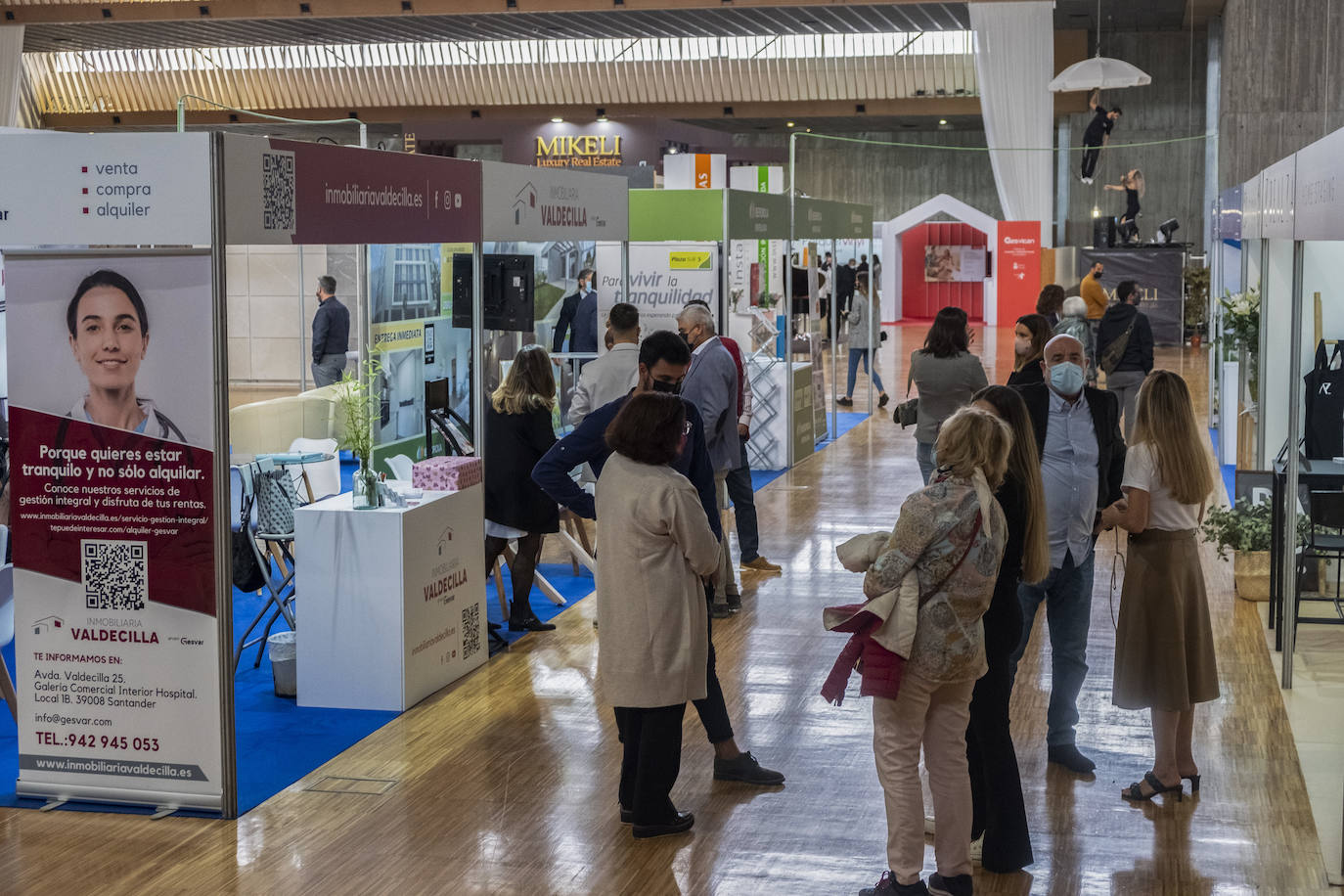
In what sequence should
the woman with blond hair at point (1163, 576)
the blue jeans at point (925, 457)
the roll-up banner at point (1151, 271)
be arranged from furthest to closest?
the roll-up banner at point (1151, 271) < the blue jeans at point (925, 457) < the woman with blond hair at point (1163, 576)

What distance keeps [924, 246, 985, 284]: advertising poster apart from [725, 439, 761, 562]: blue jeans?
23518 mm

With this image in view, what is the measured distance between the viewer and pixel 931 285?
31125 millimetres

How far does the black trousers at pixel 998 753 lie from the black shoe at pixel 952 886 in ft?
0.69

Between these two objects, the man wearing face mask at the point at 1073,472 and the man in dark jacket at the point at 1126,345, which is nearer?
the man wearing face mask at the point at 1073,472

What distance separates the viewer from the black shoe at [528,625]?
6465 mm

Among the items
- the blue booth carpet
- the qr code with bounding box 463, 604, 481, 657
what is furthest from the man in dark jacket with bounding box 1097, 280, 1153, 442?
the qr code with bounding box 463, 604, 481, 657

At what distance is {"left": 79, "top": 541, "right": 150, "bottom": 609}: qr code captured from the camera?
4.34 meters

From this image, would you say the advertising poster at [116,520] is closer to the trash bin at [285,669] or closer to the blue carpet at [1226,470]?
the trash bin at [285,669]

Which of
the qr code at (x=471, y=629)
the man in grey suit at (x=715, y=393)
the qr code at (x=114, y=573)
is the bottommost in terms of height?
the qr code at (x=471, y=629)

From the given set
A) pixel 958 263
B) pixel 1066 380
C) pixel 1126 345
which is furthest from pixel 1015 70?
pixel 1066 380

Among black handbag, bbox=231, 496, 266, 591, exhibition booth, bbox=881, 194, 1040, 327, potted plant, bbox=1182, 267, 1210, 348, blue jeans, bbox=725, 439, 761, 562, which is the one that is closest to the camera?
black handbag, bbox=231, 496, 266, 591

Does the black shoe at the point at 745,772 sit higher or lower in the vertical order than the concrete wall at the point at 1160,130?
lower

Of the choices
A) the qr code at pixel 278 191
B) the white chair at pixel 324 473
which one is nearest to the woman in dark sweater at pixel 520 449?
the qr code at pixel 278 191

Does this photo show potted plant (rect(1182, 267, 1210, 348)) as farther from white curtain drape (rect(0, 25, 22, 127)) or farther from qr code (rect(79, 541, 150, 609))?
qr code (rect(79, 541, 150, 609))
